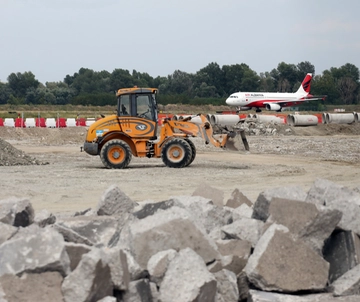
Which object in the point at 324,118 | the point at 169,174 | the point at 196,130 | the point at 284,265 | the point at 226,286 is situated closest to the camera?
the point at 226,286

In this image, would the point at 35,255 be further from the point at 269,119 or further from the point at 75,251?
the point at 269,119

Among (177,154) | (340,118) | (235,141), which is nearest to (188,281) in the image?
(177,154)

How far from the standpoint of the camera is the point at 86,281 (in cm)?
564

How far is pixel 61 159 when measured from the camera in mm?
24797

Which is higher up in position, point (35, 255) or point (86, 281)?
point (35, 255)

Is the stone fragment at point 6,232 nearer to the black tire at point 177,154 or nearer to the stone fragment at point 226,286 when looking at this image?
the stone fragment at point 226,286

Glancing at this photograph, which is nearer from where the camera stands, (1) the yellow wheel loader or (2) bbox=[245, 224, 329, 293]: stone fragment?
(2) bbox=[245, 224, 329, 293]: stone fragment

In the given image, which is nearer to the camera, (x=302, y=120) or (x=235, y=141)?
(x=235, y=141)

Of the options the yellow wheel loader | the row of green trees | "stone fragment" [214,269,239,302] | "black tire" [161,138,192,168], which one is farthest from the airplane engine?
"stone fragment" [214,269,239,302]

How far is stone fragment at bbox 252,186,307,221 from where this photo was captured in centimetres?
751

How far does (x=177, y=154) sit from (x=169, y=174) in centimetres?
121

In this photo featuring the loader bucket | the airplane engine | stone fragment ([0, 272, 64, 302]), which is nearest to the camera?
stone fragment ([0, 272, 64, 302])

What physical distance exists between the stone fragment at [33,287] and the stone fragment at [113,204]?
2511 millimetres

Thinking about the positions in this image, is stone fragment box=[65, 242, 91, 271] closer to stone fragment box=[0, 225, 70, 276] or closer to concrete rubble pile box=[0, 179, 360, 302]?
concrete rubble pile box=[0, 179, 360, 302]
